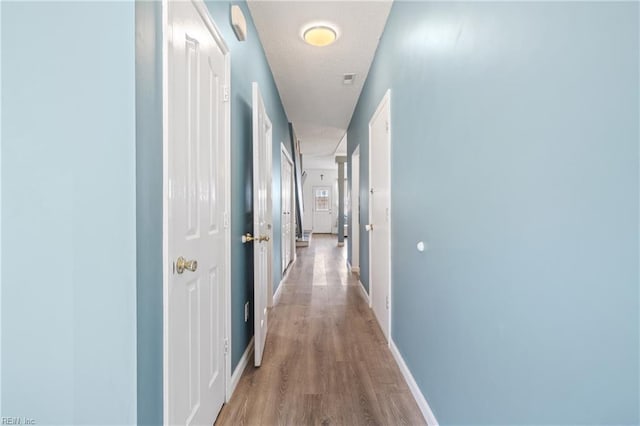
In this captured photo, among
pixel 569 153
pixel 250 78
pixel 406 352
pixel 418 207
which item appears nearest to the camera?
pixel 569 153

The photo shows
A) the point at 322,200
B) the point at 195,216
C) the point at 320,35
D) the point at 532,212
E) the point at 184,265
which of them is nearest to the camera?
the point at 532,212

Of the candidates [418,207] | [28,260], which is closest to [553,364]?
[418,207]

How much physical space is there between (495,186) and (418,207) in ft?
2.34

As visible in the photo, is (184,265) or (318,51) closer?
(184,265)

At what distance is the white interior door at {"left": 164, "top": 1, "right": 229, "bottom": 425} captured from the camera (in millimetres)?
1029

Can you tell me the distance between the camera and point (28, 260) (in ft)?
2.61

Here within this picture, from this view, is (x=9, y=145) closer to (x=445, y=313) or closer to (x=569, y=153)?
(x=569, y=153)

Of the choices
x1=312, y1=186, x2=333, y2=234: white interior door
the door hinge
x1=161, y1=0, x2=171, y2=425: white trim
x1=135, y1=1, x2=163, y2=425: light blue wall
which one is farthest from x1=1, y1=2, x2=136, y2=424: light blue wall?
x1=312, y1=186, x2=333, y2=234: white interior door

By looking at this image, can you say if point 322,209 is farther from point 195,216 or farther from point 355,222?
point 195,216

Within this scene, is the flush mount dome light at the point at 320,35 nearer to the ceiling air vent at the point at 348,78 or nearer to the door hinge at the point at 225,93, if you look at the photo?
the ceiling air vent at the point at 348,78

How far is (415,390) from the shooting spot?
1.61 meters

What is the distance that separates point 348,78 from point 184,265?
296 centimetres

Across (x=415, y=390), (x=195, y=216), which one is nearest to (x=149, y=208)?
(x=195, y=216)

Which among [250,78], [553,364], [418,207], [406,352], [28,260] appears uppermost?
[250,78]
